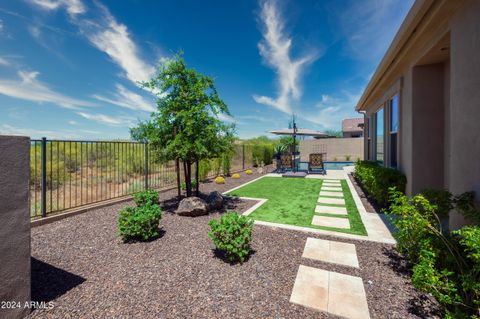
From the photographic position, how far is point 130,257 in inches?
125

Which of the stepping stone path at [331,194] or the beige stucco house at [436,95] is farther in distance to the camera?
the stepping stone path at [331,194]

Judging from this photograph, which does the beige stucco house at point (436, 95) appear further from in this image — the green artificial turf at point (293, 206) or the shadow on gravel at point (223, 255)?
the shadow on gravel at point (223, 255)

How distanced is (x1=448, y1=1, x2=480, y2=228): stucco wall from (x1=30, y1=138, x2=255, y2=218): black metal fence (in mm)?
5553

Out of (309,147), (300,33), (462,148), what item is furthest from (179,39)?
(309,147)

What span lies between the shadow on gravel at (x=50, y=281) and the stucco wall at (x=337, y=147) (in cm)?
2299

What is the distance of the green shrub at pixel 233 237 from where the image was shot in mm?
2967

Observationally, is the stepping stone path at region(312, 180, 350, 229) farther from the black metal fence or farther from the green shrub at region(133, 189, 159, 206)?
the green shrub at region(133, 189, 159, 206)

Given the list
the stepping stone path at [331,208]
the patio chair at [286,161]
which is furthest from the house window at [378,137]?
the patio chair at [286,161]

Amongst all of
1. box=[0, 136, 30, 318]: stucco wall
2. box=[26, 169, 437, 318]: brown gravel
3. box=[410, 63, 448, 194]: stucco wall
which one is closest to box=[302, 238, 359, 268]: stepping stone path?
box=[26, 169, 437, 318]: brown gravel

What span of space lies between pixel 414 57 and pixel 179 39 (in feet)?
36.6

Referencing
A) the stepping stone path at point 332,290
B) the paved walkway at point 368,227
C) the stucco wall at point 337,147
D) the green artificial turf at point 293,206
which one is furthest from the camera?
the stucco wall at point 337,147

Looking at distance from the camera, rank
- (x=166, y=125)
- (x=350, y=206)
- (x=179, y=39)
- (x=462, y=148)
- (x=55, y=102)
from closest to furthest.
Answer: (x=462, y=148) → (x=166, y=125) → (x=350, y=206) → (x=179, y=39) → (x=55, y=102)

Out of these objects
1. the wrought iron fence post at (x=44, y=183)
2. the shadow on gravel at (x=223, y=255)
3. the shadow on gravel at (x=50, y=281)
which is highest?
the wrought iron fence post at (x=44, y=183)

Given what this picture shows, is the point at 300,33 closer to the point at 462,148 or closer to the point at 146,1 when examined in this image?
the point at 146,1
